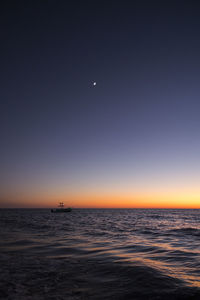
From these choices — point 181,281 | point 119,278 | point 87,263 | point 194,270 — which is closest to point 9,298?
point 119,278

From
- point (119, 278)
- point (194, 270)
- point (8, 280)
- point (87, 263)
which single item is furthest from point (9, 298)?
point (194, 270)

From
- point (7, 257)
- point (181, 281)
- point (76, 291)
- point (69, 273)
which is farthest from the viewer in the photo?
point (7, 257)

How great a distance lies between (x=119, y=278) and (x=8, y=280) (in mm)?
3561

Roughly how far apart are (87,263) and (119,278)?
8.18 ft

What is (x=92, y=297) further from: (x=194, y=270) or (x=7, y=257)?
(x=7, y=257)

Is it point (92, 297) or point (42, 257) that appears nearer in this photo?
point (92, 297)

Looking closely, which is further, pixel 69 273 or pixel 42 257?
pixel 42 257

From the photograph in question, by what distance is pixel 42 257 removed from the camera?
32.7ft

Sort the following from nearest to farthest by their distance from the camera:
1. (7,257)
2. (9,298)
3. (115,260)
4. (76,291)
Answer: (9,298) < (76,291) < (115,260) < (7,257)

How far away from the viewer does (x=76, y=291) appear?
5645mm

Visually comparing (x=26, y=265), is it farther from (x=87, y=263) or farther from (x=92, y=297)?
(x=92, y=297)

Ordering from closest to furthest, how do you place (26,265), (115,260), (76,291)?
(76,291)
(26,265)
(115,260)

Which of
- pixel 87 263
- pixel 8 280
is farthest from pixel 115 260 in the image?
pixel 8 280

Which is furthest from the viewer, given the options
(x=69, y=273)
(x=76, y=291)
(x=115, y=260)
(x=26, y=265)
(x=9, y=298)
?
(x=115, y=260)
